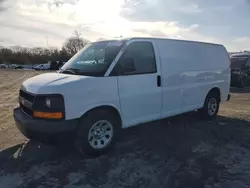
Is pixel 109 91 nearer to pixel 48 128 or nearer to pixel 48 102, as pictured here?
pixel 48 102

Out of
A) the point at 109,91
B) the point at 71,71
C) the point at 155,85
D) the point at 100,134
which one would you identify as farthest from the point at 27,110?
the point at 155,85

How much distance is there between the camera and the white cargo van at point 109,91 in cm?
407

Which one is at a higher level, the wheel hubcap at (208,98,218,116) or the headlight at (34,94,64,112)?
the headlight at (34,94,64,112)

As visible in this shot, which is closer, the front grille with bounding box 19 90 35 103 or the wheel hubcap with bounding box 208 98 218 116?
the front grille with bounding box 19 90 35 103

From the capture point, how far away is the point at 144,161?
174 inches

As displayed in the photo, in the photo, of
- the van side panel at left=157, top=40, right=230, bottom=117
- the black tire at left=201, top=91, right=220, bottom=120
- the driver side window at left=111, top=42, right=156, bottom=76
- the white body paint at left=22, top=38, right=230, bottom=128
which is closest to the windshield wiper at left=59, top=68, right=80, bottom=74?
the white body paint at left=22, top=38, right=230, bottom=128

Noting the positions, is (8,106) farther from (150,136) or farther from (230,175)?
(230,175)

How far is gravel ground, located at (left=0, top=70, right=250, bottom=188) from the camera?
377cm

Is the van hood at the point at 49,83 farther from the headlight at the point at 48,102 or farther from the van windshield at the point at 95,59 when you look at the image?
the van windshield at the point at 95,59

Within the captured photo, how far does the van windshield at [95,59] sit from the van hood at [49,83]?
28 cm

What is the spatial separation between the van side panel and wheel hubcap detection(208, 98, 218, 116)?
1.24ft

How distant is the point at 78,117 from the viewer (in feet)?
13.7

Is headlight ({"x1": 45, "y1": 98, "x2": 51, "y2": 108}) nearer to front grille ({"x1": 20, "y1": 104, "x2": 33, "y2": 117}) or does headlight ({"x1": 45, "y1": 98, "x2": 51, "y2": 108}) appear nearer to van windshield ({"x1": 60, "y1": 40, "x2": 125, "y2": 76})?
front grille ({"x1": 20, "y1": 104, "x2": 33, "y2": 117})

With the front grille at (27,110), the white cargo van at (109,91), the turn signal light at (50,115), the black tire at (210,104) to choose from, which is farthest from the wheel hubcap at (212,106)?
the front grille at (27,110)
